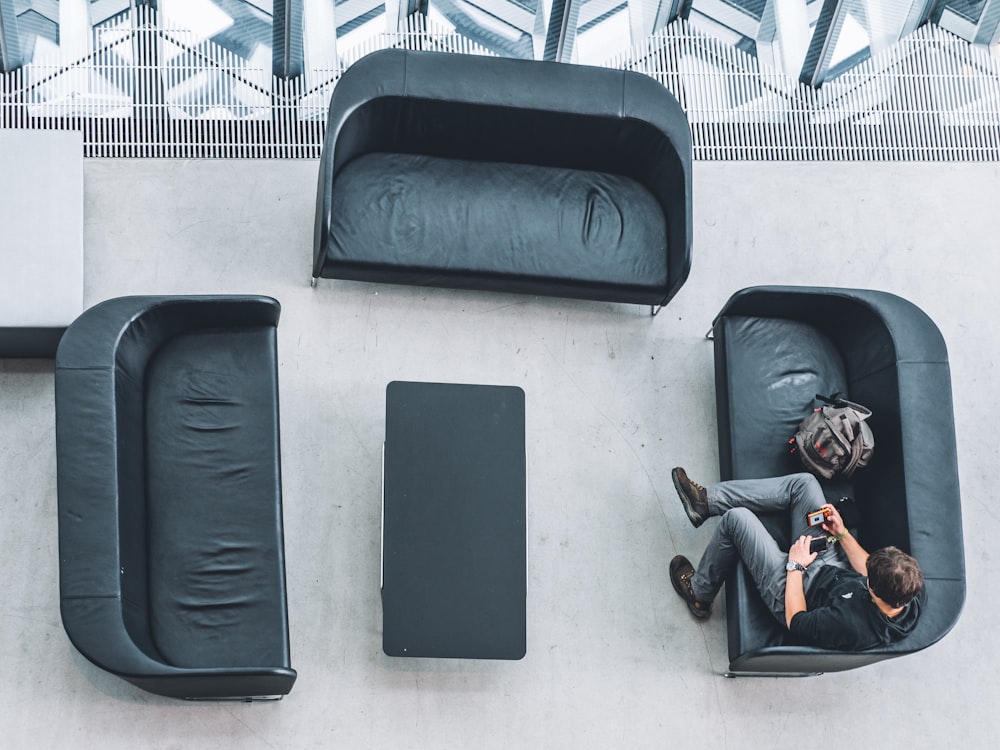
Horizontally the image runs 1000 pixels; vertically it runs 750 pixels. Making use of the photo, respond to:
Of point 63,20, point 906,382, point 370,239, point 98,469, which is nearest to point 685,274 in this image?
point 906,382

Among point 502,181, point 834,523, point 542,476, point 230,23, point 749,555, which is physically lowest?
point 749,555

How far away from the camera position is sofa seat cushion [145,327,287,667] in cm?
532

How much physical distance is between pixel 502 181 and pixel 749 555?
7.35 ft

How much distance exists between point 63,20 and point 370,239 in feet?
6.83

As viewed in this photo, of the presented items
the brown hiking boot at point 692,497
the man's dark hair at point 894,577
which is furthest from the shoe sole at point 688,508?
the man's dark hair at point 894,577

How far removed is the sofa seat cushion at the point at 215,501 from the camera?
5320mm

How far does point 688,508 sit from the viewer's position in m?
5.98

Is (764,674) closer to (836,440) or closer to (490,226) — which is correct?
(836,440)

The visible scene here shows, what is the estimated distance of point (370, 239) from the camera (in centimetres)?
605

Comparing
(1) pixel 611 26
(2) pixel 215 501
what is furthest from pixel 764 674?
(1) pixel 611 26

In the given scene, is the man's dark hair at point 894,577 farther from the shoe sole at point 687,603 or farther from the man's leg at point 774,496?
the shoe sole at point 687,603

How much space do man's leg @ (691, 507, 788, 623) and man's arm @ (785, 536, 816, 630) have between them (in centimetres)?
7

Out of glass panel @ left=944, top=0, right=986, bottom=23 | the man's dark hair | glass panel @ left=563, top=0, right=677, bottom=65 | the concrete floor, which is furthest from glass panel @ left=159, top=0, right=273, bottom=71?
the man's dark hair

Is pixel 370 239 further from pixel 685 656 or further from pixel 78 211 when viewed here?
pixel 685 656
